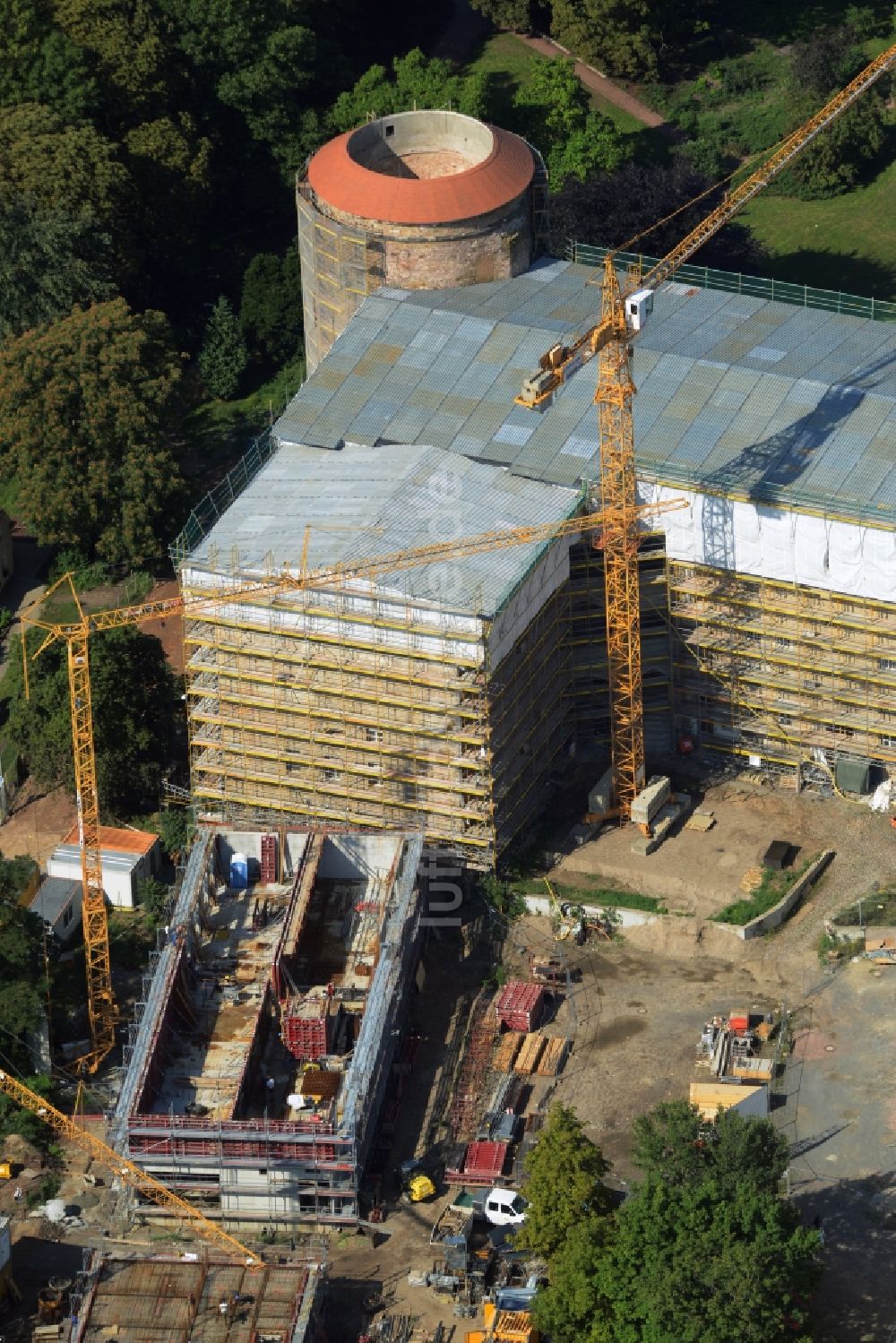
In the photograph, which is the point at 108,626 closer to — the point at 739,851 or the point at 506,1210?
the point at 739,851

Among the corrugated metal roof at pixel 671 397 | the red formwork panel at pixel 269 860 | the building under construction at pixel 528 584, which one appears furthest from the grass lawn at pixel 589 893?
the corrugated metal roof at pixel 671 397

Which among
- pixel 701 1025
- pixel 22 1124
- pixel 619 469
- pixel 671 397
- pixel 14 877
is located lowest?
pixel 22 1124

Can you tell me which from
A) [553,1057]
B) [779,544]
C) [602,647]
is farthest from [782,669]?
[553,1057]

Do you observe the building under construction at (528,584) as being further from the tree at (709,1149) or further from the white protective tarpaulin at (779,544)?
the tree at (709,1149)

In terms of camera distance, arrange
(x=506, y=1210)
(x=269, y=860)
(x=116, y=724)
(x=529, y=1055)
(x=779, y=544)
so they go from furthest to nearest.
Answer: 1. (x=116, y=724)
2. (x=779, y=544)
3. (x=269, y=860)
4. (x=529, y=1055)
5. (x=506, y=1210)

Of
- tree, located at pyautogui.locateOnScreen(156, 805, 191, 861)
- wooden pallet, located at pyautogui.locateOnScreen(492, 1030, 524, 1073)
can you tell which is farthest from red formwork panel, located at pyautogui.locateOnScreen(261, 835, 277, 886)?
wooden pallet, located at pyautogui.locateOnScreen(492, 1030, 524, 1073)

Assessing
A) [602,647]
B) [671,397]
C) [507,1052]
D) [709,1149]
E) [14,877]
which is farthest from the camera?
[602,647]
